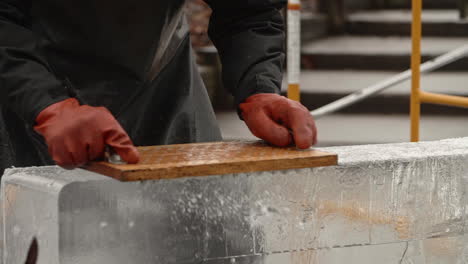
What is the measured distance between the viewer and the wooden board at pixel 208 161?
Answer: 1.67 meters

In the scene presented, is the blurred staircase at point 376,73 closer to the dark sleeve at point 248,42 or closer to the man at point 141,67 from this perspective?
the man at point 141,67

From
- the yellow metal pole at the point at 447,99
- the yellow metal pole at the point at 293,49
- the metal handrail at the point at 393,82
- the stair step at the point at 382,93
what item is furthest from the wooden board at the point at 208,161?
the stair step at the point at 382,93

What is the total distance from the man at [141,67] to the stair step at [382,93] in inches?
178

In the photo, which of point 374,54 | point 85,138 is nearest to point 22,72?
point 85,138

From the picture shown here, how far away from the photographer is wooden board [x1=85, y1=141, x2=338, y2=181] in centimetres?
167

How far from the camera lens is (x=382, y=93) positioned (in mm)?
7105

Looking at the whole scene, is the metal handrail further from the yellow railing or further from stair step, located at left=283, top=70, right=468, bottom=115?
the yellow railing

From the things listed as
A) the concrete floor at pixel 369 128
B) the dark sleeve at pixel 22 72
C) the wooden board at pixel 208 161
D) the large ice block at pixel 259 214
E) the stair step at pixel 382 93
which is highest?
the dark sleeve at pixel 22 72

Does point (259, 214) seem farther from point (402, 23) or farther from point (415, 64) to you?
point (402, 23)

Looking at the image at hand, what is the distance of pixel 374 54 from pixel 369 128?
1.21 m

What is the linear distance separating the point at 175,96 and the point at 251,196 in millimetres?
680

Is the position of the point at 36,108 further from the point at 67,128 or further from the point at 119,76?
the point at 119,76

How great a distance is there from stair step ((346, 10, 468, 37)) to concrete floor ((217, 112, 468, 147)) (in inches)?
56.1

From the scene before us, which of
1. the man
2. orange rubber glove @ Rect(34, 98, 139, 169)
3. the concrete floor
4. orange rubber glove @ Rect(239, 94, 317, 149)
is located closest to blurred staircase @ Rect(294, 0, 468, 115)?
the concrete floor
